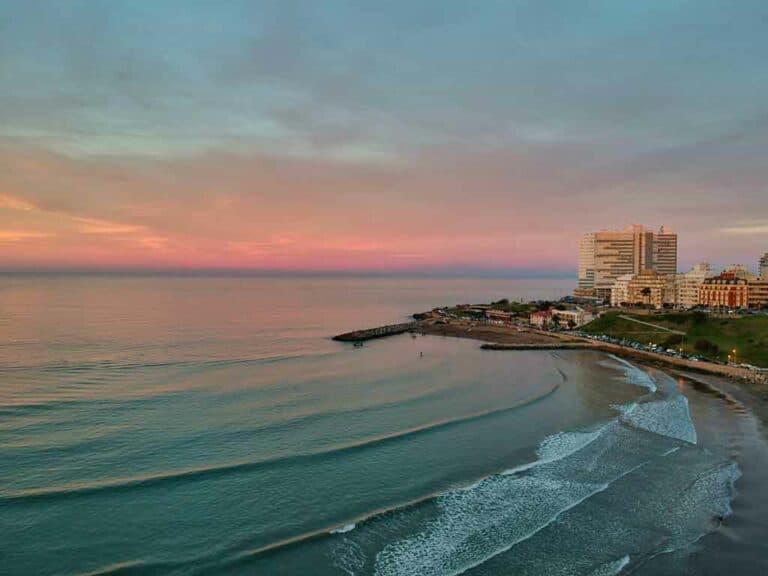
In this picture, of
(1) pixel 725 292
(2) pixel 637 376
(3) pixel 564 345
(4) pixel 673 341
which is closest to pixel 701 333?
(4) pixel 673 341

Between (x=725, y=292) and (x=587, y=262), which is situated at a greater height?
(x=587, y=262)

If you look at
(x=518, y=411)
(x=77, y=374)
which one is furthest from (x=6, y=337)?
(x=518, y=411)

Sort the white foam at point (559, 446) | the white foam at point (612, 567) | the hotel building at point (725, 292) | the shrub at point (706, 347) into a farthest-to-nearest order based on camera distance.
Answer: the hotel building at point (725, 292) < the shrub at point (706, 347) < the white foam at point (559, 446) < the white foam at point (612, 567)

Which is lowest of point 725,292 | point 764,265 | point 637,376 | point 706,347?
point 637,376

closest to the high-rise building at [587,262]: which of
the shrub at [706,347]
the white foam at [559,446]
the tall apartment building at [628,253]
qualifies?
the tall apartment building at [628,253]

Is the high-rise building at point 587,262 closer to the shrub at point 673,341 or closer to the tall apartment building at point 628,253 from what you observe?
the tall apartment building at point 628,253

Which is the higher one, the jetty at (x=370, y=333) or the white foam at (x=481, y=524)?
the jetty at (x=370, y=333)

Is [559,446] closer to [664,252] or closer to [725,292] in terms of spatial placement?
[725,292]

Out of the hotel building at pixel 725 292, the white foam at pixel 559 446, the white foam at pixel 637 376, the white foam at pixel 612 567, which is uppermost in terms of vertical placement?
the hotel building at pixel 725 292
